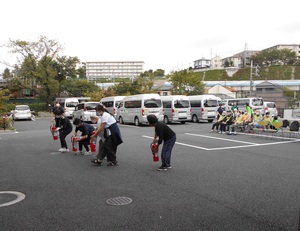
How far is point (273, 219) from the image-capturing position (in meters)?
4.08

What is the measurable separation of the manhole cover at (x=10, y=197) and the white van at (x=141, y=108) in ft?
47.1

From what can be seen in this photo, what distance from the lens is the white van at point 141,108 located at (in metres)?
19.8

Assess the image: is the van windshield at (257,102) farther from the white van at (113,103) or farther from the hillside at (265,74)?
the hillside at (265,74)

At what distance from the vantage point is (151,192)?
5.39 m

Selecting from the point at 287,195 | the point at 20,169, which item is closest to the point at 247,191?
the point at 287,195

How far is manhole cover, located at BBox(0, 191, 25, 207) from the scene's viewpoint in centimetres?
496

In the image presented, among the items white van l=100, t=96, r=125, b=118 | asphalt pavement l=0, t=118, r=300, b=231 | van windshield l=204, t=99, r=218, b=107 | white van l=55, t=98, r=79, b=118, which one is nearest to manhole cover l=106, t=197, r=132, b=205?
asphalt pavement l=0, t=118, r=300, b=231

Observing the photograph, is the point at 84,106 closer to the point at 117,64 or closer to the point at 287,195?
the point at 287,195

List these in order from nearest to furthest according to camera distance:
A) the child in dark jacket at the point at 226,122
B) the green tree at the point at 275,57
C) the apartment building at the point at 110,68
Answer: the child in dark jacket at the point at 226,122
the green tree at the point at 275,57
the apartment building at the point at 110,68

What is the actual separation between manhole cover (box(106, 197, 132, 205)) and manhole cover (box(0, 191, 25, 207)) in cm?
163

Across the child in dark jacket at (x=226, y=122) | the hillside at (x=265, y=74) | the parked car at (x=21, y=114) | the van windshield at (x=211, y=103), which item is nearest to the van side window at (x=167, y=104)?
the van windshield at (x=211, y=103)

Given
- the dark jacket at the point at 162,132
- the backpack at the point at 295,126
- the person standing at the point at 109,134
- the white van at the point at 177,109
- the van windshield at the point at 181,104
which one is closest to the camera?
the dark jacket at the point at 162,132

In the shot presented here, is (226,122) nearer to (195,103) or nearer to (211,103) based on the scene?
(211,103)

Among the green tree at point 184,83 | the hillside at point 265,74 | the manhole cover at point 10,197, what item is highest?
the hillside at point 265,74
